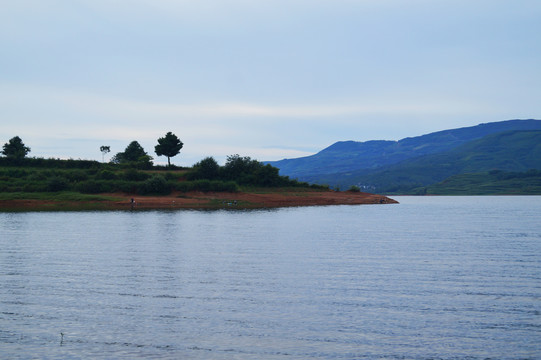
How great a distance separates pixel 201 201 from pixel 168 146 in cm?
4466

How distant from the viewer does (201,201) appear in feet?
320

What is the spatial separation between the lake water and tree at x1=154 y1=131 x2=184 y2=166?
97943 mm

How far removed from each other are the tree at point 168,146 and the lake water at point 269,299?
321ft

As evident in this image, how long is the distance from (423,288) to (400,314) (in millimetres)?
5140

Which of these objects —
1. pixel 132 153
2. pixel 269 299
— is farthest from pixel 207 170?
pixel 269 299

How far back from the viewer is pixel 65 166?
123250mm

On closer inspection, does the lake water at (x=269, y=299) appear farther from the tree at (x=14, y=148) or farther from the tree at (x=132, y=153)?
the tree at (x=132, y=153)

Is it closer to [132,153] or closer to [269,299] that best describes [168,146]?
[132,153]

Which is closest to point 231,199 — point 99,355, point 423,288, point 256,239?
point 256,239

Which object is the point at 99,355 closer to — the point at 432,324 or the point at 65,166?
the point at 432,324

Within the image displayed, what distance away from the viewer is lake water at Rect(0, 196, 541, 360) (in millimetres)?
15656

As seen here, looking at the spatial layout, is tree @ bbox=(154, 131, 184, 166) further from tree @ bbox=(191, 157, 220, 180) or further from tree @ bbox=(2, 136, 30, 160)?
tree @ bbox=(2, 136, 30, 160)

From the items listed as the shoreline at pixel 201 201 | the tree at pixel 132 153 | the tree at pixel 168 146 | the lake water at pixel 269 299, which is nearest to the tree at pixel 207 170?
the shoreline at pixel 201 201

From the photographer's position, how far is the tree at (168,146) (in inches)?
5408
